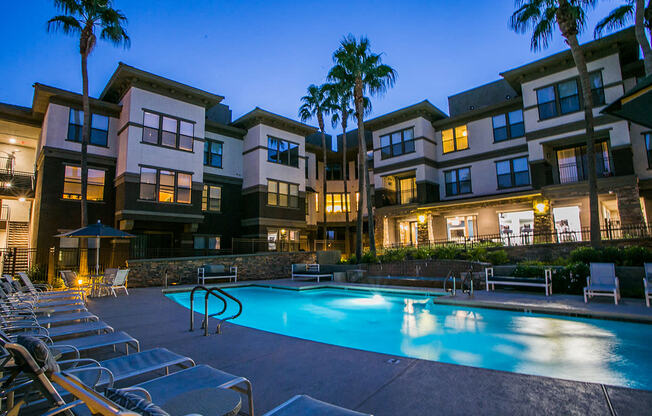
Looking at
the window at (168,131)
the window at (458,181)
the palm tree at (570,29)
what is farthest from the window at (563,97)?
the window at (168,131)

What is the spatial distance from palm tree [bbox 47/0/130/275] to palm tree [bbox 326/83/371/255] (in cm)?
1155

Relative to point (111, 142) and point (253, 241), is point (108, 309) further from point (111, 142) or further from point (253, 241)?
point (111, 142)

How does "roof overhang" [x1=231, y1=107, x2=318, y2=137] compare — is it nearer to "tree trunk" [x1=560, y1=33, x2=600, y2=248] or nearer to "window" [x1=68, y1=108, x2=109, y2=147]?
"window" [x1=68, y1=108, x2=109, y2=147]

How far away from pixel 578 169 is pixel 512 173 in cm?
348

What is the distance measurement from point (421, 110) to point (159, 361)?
2489cm

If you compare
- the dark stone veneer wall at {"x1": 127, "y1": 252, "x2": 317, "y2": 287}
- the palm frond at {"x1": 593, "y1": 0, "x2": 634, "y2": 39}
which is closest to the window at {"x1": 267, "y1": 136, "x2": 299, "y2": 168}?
the dark stone veneer wall at {"x1": 127, "y1": 252, "x2": 317, "y2": 287}

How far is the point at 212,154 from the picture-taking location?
23.6 metres

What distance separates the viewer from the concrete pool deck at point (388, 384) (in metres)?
3.16

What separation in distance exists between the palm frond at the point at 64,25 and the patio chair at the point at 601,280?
22.8m

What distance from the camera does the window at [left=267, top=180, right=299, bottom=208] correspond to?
24203 millimetres

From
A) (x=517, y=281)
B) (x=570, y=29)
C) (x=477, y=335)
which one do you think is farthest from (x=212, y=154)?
(x=477, y=335)

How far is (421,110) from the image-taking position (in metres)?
25.1

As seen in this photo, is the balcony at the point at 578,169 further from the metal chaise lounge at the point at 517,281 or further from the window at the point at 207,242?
the window at the point at 207,242

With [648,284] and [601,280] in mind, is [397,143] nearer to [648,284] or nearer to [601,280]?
[601,280]
